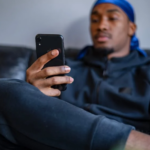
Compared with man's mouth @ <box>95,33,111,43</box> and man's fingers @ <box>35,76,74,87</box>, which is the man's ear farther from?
man's fingers @ <box>35,76,74,87</box>

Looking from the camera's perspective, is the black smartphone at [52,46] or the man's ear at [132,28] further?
the man's ear at [132,28]

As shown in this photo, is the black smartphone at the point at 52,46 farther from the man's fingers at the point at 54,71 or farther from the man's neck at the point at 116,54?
the man's neck at the point at 116,54

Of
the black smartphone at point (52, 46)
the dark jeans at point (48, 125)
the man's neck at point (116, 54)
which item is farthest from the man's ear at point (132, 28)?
the dark jeans at point (48, 125)

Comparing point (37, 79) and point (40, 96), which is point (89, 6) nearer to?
point (37, 79)

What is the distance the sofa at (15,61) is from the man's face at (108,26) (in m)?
0.18

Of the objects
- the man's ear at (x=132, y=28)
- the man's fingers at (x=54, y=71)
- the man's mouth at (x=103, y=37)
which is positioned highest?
the man's ear at (x=132, y=28)

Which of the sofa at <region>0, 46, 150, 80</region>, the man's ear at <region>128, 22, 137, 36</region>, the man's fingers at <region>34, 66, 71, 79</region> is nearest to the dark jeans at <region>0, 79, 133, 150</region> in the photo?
the man's fingers at <region>34, 66, 71, 79</region>

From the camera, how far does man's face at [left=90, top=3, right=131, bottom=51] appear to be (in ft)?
3.96

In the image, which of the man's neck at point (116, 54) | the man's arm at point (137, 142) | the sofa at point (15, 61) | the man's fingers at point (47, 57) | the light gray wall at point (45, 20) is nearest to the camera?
the man's arm at point (137, 142)

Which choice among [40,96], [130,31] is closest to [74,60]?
[130,31]

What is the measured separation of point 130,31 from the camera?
4.31 ft

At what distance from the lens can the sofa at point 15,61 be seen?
3.84 ft

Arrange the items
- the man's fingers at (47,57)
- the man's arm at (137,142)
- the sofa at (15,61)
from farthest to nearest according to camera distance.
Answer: the sofa at (15,61) < the man's fingers at (47,57) < the man's arm at (137,142)

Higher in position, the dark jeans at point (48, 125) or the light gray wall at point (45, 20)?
the light gray wall at point (45, 20)
